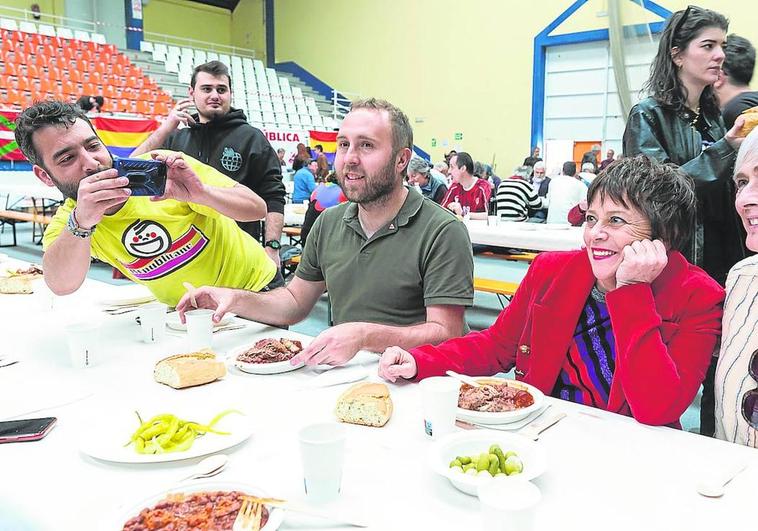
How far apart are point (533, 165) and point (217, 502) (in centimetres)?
1060

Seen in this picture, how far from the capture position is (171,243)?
2129 millimetres

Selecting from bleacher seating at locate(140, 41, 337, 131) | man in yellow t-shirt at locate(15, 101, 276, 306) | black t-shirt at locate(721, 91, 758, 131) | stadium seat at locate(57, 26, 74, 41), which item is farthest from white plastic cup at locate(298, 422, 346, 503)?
stadium seat at locate(57, 26, 74, 41)

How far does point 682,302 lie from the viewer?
138 centimetres

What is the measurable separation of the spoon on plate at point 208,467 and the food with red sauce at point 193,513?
0.12 metres

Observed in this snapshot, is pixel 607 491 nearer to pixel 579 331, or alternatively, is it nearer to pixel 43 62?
pixel 579 331

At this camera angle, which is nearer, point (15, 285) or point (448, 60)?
point (15, 285)

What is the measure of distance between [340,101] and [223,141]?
1492cm

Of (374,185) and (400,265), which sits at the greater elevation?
(374,185)

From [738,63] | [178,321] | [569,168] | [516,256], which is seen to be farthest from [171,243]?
[569,168]

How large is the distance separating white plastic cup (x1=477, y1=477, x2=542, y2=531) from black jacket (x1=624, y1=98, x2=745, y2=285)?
154 cm

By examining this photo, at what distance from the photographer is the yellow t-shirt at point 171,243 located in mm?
2068

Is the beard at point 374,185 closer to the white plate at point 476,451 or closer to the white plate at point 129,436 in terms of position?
the white plate at point 129,436

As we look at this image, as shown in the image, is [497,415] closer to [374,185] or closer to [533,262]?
[533,262]

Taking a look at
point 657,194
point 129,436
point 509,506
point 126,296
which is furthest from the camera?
point 126,296
